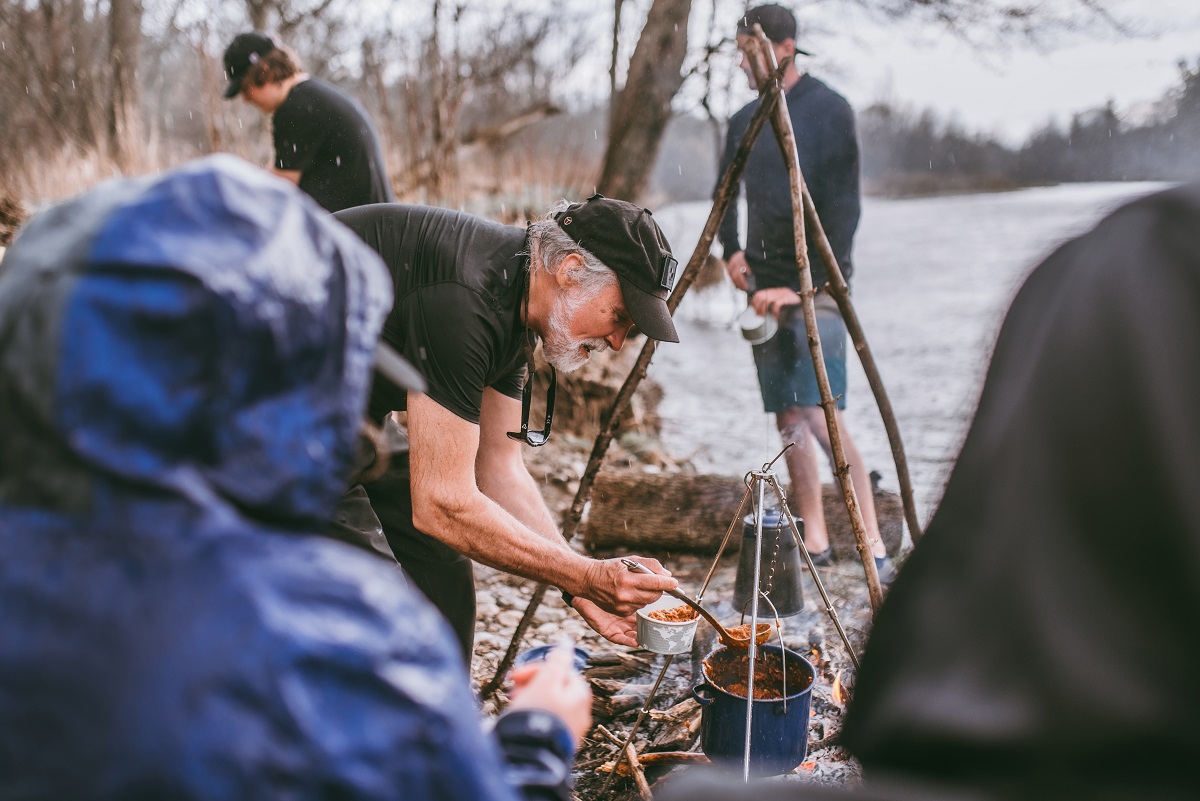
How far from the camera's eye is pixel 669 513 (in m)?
4.93

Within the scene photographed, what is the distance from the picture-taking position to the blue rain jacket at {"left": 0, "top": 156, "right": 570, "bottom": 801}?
779 millimetres

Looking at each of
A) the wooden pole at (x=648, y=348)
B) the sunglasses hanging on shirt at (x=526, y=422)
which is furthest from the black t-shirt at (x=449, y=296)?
the wooden pole at (x=648, y=348)

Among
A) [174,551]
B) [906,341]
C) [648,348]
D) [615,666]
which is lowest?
[615,666]

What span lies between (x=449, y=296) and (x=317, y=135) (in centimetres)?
249

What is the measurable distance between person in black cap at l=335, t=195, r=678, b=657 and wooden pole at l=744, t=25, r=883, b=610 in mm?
678

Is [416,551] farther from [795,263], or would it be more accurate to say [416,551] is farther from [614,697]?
[795,263]

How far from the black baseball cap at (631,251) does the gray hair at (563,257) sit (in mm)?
16

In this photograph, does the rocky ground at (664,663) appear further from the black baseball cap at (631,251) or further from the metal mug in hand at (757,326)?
the metal mug in hand at (757,326)

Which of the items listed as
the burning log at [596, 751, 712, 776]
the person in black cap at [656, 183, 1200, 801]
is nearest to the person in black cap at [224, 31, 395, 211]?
the burning log at [596, 751, 712, 776]

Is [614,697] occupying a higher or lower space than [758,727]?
lower

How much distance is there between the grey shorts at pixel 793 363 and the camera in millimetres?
4340

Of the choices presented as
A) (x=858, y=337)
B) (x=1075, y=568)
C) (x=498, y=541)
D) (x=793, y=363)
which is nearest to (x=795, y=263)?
(x=793, y=363)

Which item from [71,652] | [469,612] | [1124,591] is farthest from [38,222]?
[469,612]

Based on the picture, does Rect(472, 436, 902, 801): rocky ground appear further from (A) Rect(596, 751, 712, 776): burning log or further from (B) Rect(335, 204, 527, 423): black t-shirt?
(B) Rect(335, 204, 527, 423): black t-shirt
